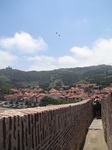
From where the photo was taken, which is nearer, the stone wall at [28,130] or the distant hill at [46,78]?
the stone wall at [28,130]

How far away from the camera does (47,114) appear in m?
2.98

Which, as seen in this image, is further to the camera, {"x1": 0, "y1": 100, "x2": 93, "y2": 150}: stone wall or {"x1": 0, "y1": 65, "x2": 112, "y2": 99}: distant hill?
{"x1": 0, "y1": 65, "x2": 112, "y2": 99}: distant hill

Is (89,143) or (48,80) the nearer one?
(89,143)

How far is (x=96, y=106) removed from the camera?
23875 mm

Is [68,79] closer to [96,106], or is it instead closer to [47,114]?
[96,106]

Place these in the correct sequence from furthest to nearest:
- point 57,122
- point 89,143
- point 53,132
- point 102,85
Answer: point 102,85
point 89,143
point 57,122
point 53,132

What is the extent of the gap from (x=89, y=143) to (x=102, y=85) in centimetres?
9409

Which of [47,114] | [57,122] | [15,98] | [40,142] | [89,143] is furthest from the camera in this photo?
[15,98]

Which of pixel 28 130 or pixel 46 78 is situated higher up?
pixel 28 130

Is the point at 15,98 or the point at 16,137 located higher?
the point at 16,137

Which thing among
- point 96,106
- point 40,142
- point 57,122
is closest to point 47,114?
point 40,142

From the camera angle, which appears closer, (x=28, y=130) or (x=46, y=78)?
(x=28, y=130)

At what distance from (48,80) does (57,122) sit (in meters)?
149

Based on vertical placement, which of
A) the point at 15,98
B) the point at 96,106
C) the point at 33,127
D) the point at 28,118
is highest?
the point at 28,118
